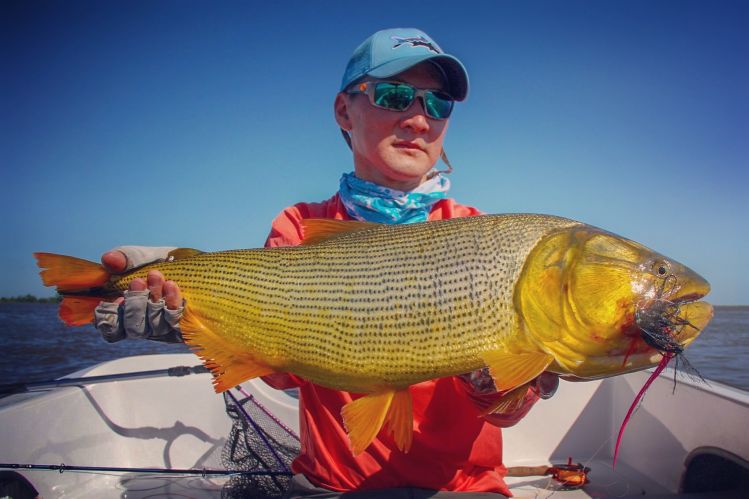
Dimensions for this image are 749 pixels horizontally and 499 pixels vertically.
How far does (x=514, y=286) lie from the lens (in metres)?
2.38

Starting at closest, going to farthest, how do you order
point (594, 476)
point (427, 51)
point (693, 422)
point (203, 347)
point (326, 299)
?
point (326, 299) → point (203, 347) → point (427, 51) → point (693, 422) → point (594, 476)

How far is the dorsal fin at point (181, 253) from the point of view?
10.4 feet

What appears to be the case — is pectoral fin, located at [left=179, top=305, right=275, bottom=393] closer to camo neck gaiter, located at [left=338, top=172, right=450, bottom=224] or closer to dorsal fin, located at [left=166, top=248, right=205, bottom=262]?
dorsal fin, located at [left=166, top=248, right=205, bottom=262]

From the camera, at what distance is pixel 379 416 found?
248cm

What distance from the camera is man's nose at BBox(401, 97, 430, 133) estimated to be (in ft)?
11.4

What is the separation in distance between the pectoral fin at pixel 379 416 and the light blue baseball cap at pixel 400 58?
7.45ft

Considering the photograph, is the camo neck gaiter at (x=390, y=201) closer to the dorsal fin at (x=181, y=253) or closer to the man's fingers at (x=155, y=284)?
the dorsal fin at (x=181, y=253)

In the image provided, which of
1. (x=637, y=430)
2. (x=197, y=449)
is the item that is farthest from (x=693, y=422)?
(x=197, y=449)

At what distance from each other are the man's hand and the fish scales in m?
0.14

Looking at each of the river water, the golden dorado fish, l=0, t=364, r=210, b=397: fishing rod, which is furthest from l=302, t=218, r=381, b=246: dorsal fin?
the river water

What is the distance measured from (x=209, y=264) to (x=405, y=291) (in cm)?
138

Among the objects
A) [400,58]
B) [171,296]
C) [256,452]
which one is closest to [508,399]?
[171,296]

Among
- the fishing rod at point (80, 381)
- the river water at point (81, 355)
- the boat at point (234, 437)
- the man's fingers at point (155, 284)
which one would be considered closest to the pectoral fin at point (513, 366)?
the man's fingers at point (155, 284)

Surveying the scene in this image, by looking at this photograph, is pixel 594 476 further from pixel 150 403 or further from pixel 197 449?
pixel 150 403
